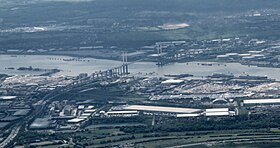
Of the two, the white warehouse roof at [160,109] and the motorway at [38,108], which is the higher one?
the white warehouse roof at [160,109]

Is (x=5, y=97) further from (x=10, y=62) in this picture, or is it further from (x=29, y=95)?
(x=10, y=62)

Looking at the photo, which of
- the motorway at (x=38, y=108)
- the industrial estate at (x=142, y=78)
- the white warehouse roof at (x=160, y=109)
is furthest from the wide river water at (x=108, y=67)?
the white warehouse roof at (x=160, y=109)

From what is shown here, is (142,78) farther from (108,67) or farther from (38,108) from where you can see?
(38,108)

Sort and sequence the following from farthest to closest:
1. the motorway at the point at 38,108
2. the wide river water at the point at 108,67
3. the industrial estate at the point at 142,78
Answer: the wide river water at the point at 108,67 < the motorway at the point at 38,108 < the industrial estate at the point at 142,78

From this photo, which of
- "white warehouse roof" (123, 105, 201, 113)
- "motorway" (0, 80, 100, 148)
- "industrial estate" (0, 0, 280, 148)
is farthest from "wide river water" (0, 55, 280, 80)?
"white warehouse roof" (123, 105, 201, 113)

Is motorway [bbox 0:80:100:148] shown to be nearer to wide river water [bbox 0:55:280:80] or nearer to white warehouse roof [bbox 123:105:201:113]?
white warehouse roof [bbox 123:105:201:113]

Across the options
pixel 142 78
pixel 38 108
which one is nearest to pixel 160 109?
pixel 38 108

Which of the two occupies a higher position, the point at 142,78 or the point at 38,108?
the point at 142,78

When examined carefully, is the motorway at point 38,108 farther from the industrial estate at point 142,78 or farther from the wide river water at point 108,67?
the wide river water at point 108,67
